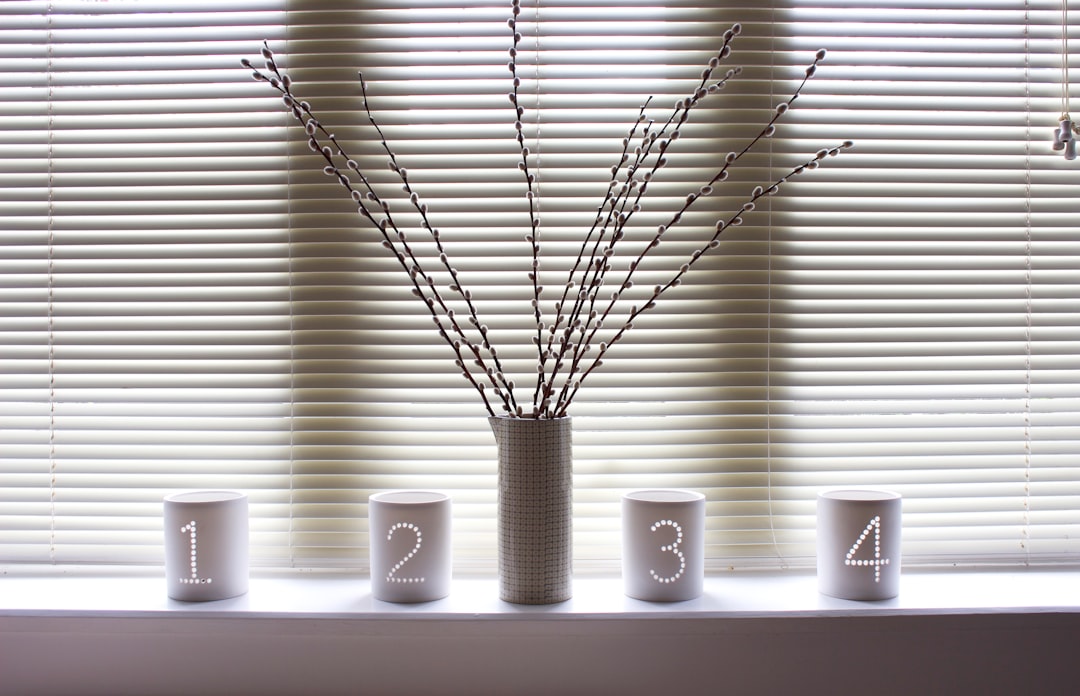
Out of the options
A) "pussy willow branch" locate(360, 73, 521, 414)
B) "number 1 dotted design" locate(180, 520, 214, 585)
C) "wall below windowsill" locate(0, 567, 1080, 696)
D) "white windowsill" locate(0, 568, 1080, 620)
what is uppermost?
"pussy willow branch" locate(360, 73, 521, 414)

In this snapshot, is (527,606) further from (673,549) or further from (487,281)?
(487,281)

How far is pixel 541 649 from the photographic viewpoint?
1.11 meters

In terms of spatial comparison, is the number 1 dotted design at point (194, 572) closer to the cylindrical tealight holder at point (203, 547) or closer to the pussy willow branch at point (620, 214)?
the cylindrical tealight holder at point (203, 547)

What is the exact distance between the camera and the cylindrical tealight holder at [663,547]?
113cm

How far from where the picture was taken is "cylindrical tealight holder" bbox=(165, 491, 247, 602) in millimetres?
1133

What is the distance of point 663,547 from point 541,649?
0.24 metres

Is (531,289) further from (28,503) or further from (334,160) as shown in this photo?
(28,503)

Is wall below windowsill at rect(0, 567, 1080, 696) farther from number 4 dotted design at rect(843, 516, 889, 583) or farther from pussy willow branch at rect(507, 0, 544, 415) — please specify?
pussy willow branch at rect(507, 0, 544, 415)

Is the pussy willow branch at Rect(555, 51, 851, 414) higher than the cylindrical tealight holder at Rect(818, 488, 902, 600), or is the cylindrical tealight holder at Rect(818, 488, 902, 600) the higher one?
the pussy willow branch at Rect(555, 51, 851, 414)

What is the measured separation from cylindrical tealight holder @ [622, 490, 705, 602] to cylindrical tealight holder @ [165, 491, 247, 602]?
2.01 ft

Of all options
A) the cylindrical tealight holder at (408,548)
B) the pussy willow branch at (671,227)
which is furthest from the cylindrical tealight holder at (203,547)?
the pussy willow branch at (671,227)

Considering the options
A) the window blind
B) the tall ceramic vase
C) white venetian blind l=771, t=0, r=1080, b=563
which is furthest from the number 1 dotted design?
white venetian blind l=771, t=0, r=1080, b=563

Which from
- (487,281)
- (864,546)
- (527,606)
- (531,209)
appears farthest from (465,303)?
(864,546)

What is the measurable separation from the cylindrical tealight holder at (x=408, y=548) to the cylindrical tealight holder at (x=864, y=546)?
0.61 metres
